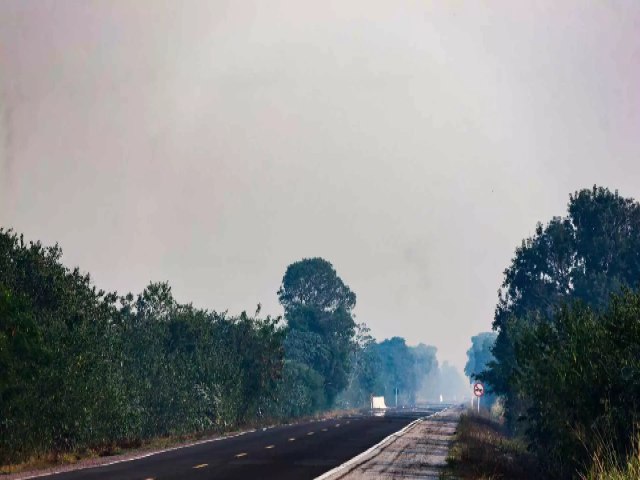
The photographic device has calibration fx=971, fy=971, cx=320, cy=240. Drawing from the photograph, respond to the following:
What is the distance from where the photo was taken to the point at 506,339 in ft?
218

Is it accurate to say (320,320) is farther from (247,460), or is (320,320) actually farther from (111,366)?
(247,460)

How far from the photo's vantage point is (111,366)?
1550 inches

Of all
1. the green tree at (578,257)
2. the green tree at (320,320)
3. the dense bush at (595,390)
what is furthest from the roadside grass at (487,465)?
the green tree at (320,320)

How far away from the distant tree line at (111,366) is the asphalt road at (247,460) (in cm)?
382

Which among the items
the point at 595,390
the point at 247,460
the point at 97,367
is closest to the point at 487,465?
the point at 595,390

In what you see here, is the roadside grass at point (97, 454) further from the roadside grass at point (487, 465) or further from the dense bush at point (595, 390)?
the dense bush at point (595, 390)

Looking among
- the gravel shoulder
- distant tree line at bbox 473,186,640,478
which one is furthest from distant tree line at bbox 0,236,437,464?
distant tree line at bbox 473,186,640,478

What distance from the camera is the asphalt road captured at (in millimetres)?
23953

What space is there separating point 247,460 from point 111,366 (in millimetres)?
12100

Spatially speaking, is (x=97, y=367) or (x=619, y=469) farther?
(x=97, y=367)

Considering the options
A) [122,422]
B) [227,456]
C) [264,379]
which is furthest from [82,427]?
[264,379]

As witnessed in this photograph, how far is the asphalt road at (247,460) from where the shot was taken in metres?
24.0

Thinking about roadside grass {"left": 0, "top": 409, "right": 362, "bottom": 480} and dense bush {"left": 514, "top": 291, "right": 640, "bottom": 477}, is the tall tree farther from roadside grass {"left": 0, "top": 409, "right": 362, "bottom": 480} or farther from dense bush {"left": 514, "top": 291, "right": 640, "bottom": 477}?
dense bush {"left": 514, "top": 291, "right": 640, "bottom": 477}

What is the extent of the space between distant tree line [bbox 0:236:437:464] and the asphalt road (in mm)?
3816
